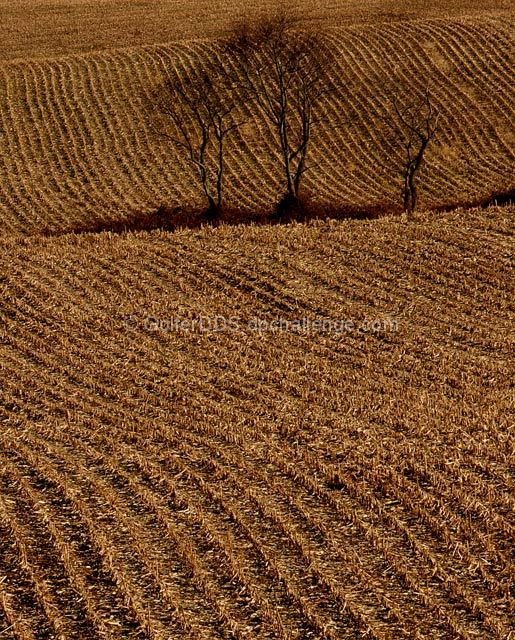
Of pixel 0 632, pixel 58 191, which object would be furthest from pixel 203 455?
pixel 58 191

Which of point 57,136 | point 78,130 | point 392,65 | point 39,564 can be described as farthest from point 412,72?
point 39,564

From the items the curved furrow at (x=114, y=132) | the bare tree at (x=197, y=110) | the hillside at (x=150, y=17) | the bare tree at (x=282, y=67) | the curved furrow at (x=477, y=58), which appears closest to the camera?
the curved furrow at (x=114, y=132)

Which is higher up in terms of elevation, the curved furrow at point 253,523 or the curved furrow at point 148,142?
the curved furrow at point 253,523

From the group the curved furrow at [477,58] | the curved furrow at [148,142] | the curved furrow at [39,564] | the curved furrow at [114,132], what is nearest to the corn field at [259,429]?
the curved furrow at [39,564]

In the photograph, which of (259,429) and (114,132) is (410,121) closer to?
(114,132)

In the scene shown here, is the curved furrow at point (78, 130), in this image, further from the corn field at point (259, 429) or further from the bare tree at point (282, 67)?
the bare tree at point (282, 67)

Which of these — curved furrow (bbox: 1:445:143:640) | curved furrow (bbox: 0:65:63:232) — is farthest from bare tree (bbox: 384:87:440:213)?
curved furrow (bbox: 1:445:143:640)
